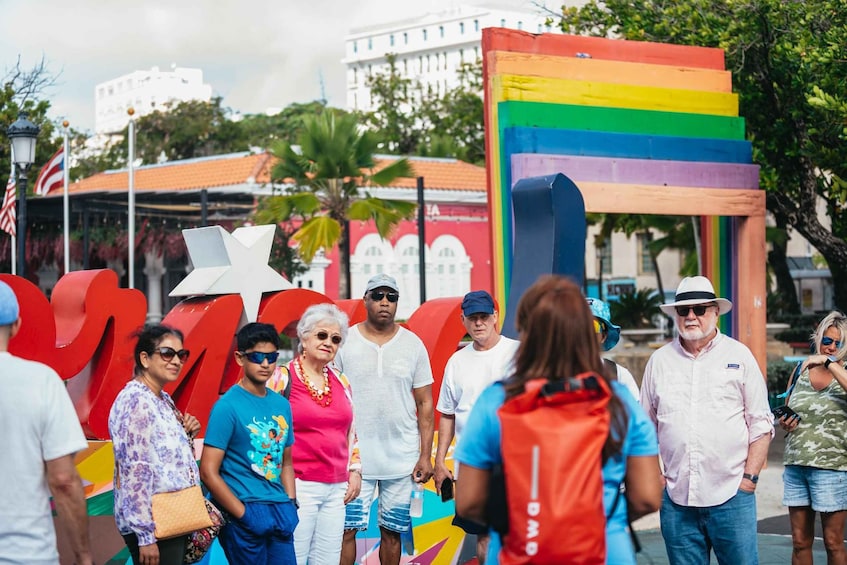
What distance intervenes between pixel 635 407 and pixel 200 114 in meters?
59.1

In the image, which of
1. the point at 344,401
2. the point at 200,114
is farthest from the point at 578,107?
the point at 200,114

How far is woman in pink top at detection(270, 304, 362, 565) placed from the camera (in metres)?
6.18

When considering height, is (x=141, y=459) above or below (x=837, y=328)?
below

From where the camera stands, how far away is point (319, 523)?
6.33 m

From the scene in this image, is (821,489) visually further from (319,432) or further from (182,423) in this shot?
(182,423)

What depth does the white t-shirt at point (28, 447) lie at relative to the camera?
4.10 meters

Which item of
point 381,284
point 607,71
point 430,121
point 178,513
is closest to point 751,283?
point 607,71

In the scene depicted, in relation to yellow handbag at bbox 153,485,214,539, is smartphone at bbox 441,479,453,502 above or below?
below

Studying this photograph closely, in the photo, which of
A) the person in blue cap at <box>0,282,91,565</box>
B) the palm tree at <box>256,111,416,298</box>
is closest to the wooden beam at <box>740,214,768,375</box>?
the person in blue cap at <box>0,282,91,565</box>

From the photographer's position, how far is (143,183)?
42906 mm

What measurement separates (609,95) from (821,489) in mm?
5978

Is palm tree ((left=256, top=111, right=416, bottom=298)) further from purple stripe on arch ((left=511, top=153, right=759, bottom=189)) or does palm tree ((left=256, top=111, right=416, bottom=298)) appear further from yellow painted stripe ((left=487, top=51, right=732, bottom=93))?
purple stripe on arch ((left=511, top=153, right=759, bottom=189))

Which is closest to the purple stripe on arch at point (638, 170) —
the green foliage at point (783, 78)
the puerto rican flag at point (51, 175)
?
the green foliage at point (783, 78)

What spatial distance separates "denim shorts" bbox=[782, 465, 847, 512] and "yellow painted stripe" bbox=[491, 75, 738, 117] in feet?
16.7
